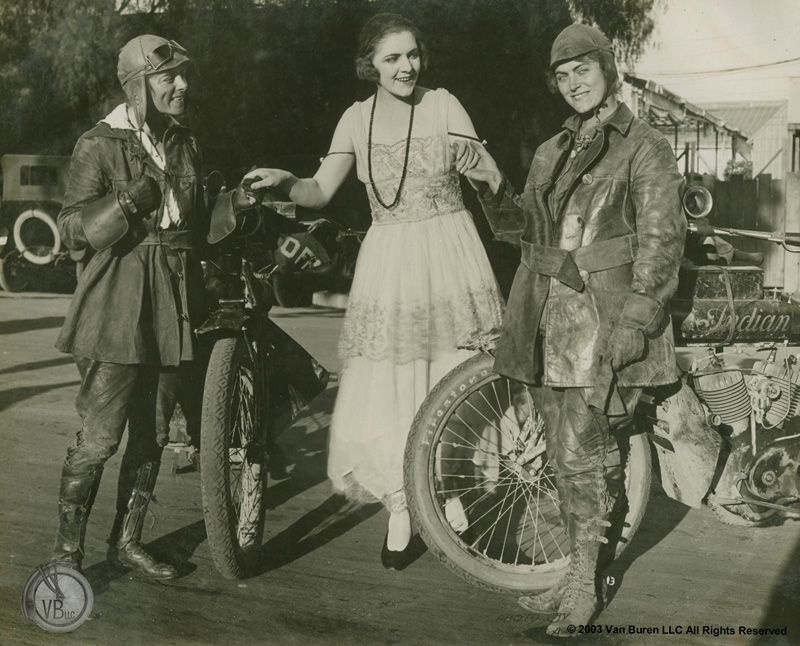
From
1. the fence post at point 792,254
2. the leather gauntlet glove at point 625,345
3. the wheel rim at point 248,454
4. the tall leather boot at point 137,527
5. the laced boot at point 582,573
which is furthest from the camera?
the fence post at point 792,254

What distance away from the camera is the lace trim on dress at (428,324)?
3832 mm

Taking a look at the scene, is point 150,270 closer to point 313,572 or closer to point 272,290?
Result: point 272,290

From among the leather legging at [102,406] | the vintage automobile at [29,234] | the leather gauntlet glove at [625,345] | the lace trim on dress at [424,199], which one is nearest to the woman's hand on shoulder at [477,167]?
the lace trim on dress at [424,199]

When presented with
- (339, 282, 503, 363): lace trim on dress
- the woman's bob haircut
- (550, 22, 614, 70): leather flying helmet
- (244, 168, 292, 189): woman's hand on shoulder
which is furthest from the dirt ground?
the woman's bob haircut

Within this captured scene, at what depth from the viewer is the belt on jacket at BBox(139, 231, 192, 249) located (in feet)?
11.8

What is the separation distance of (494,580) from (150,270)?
1.80 m

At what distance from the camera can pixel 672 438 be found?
11.8ft

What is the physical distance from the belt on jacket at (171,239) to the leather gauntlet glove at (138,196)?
186mm

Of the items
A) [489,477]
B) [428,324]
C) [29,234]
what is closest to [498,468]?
[489,477]

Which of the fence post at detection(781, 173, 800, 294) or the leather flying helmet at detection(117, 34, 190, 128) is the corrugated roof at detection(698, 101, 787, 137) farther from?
the leather flying helmet at detection(117, 34, 190, 128)

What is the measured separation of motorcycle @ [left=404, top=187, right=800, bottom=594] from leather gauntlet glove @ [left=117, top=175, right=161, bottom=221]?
1.30 meters

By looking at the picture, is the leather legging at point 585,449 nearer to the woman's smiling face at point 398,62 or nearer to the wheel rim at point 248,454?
the wheel rim at point 248,454

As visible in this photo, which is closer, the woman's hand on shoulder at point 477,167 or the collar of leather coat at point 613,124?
the collar of leather coat at point 613,124

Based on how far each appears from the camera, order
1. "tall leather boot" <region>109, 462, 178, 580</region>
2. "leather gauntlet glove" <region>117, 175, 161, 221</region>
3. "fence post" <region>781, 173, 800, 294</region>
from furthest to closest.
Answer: "fence post" <region>781, 173, 800, 294</region>
"tall leather boot" <region>109, 462, 178, 580</region>
"leather gauntlet glove" <region>117, 175, 161, 221</region>
